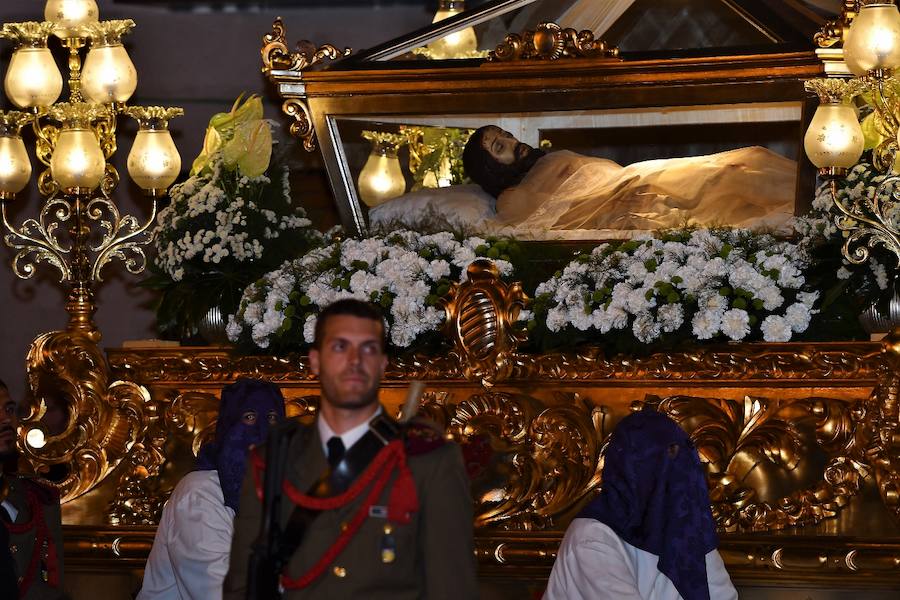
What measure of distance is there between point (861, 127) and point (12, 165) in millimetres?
3327

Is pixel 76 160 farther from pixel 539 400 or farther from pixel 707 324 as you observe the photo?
pixel 707 324

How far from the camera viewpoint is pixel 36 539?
517 centimetres

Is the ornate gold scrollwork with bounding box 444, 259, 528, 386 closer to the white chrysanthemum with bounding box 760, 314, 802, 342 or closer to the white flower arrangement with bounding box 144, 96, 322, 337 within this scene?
the white chrysanthemum with bounding box 760, 314, 802, 342

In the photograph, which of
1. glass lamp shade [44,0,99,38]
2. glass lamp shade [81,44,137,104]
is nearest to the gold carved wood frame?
glass lamp shade [81,44,137,104]

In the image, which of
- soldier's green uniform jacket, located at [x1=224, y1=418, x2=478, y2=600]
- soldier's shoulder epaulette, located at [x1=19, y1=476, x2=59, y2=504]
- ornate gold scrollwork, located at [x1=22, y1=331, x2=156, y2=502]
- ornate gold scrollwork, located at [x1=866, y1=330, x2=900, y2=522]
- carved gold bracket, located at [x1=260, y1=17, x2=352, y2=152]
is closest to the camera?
soldier's green uniform jacket, located at [x1=224, y1=418, x2=478, y2=600]

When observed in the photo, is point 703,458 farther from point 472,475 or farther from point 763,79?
point 763,79

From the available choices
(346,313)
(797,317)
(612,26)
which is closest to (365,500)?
(346,313)

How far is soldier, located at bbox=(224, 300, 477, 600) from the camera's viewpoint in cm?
353

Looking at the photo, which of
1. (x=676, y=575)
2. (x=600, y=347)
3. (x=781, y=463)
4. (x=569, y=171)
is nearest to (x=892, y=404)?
(x=781, y=463)

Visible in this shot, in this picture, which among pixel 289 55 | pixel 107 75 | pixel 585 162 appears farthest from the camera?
pixel 289 55

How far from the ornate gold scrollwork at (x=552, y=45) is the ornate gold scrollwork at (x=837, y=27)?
0.84 m

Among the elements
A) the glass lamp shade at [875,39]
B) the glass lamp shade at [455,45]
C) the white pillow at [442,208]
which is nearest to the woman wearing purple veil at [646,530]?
the glass lamp shade at [875,39]

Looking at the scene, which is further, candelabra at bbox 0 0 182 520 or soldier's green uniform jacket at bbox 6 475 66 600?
candelabra at bbox 0 0 182 520

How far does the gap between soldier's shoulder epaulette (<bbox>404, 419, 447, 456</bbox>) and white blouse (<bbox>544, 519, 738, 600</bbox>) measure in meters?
1.01
